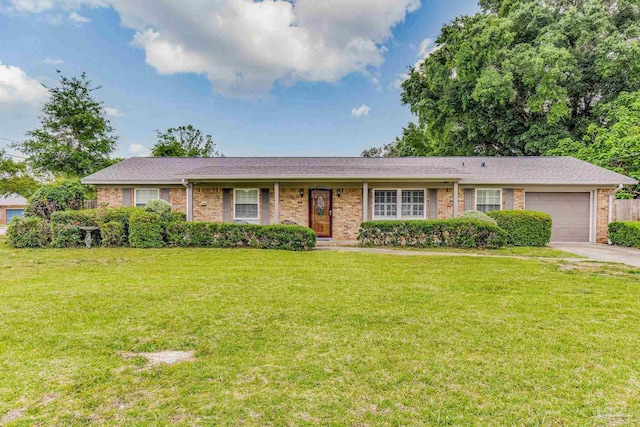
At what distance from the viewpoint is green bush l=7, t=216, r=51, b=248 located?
10047 mm

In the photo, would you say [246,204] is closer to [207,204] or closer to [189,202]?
[207,204]

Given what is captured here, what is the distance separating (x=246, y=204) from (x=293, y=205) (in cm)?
198

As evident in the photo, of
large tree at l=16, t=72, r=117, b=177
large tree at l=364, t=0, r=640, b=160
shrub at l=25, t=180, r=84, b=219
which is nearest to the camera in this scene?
shrub at l=25, t=180, r=84, b=219

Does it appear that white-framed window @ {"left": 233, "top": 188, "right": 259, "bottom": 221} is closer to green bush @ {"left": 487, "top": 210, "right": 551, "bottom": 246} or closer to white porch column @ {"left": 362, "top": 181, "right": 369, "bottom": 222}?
white porch column @ {"left": 362, "top": 181, "right": 369, "bottom": 222}

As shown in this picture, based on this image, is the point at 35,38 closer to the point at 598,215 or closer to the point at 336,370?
the point at 336,370

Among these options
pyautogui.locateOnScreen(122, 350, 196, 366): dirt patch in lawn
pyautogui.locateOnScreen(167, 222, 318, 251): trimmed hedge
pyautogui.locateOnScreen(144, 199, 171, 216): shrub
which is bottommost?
pyautogui.locateOnScreen(122, 350, 196, 366): dirt patch in lawn

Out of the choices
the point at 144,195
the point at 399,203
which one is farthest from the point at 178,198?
the point at 399,203

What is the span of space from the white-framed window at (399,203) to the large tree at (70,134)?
17.4 metres

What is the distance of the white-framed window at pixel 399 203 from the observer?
43.5ft

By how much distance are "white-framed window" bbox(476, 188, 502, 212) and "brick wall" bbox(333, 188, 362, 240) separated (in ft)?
16.1

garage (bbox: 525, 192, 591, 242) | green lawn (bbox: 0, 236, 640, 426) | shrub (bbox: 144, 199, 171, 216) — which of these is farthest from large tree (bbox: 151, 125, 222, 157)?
garage (bbox: 525, 192, 591, 242)

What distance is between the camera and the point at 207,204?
44.2 ft

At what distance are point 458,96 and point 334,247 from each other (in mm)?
15470

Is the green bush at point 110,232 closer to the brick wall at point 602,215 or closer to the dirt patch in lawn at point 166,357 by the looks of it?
the dirt patch in lawn at point 166,357
